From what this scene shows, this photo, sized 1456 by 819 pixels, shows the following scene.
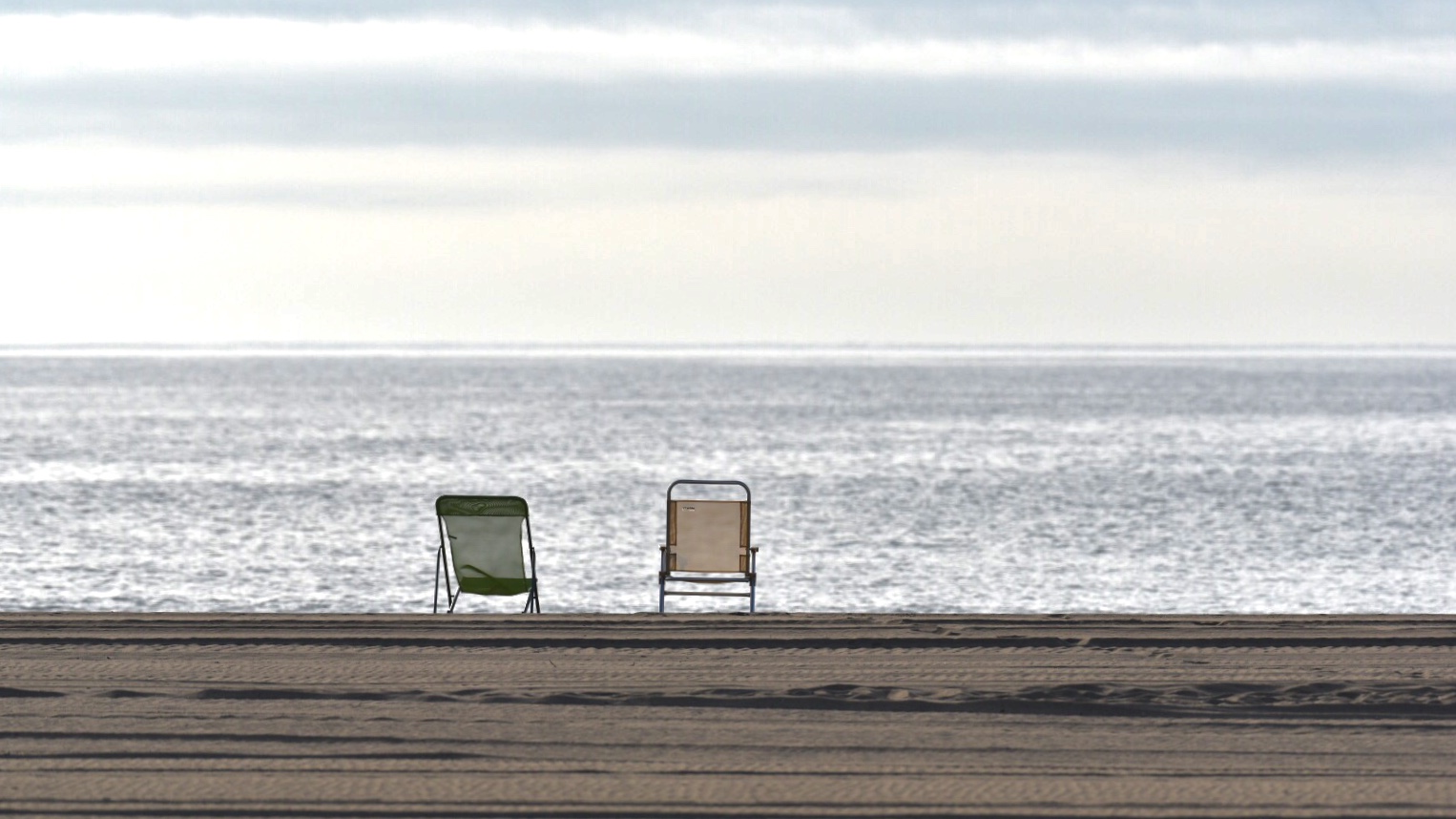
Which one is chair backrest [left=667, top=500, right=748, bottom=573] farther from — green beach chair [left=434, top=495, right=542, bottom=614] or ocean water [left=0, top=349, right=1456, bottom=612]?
ocean water [left=0, top=349, right=1456, bottom=612]

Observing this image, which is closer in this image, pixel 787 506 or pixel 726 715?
pixel 726 715

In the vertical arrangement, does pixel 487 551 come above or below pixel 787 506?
above

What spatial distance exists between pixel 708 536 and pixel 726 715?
440 cm

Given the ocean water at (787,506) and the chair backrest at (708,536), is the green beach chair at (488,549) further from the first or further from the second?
the ocean water at (787,506)

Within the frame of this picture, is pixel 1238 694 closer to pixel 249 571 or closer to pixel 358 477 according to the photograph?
pixel 249 571

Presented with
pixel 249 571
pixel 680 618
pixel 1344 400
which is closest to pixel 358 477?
pixel 249 571

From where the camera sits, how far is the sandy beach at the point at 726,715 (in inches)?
172

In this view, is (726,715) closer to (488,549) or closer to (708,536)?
(488,549)

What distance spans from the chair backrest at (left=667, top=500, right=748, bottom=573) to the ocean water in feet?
20.8

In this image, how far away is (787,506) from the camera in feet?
95.0

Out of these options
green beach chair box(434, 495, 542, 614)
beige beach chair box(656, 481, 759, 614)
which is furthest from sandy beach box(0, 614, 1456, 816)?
beige beach chair box(656, 481, 759, 614)

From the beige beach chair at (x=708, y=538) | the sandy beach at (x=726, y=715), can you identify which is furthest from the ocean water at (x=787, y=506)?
the sandy beach at (x=726, y=715)

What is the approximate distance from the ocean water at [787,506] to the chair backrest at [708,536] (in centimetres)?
635

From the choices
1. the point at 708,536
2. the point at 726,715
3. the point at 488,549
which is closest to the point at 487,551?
the point at 488,549
